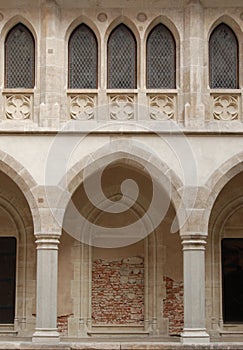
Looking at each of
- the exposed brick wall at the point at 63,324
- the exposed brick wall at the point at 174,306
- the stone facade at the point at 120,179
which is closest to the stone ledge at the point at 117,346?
the stone facade at the point at 120,179

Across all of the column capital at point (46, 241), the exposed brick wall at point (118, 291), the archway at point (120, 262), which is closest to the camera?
the column capital at point (46, 241)

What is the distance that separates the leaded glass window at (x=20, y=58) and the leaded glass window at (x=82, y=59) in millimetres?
740

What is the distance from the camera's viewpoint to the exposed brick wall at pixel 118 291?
1831 cm

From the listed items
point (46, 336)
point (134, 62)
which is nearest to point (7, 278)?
point (46, 336)

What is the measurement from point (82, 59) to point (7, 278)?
4.65 meters

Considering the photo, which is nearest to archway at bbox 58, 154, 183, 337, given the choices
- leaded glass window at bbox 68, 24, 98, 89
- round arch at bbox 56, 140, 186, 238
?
round arch at bbox 56, 140, 186, 238

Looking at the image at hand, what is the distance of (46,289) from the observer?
16516 mm

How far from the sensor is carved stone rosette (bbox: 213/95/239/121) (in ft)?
56.4

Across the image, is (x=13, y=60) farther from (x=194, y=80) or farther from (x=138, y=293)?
(x=138, y=293)

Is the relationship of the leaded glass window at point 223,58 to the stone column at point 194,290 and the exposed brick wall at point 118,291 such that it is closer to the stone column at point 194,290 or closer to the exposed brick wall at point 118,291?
the stone column at point 194,290

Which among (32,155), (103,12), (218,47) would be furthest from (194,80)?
(32,155)

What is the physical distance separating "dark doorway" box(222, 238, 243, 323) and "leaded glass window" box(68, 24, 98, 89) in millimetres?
4292

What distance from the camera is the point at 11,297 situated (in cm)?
1836

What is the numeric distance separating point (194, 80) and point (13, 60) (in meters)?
3.44
